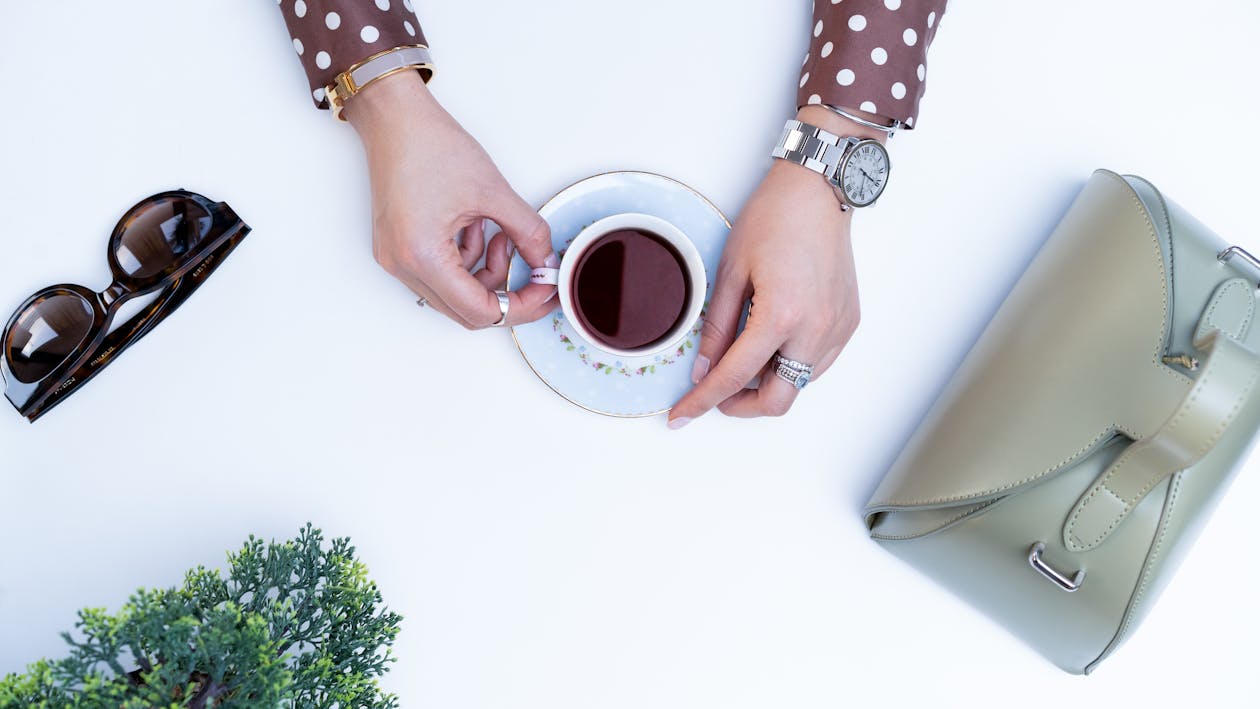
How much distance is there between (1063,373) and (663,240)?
411 millimetres

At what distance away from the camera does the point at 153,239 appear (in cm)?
72

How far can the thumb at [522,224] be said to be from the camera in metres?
0.67

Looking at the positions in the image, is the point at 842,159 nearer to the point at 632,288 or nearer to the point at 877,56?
the point at 877,56

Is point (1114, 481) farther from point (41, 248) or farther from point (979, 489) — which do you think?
point (41, 248)

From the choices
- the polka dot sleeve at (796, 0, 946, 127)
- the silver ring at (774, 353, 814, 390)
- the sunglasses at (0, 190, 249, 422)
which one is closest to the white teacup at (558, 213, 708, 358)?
the silver ring at (774, 353, 814, 390)

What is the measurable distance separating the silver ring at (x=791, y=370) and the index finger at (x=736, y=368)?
0.02m

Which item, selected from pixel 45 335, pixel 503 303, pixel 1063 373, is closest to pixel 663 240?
pixel 503 303

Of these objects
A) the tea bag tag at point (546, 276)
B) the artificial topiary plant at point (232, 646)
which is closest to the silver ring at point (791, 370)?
the tea bag tag at point (546, 276)

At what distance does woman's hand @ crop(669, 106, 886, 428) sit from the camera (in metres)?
0.70

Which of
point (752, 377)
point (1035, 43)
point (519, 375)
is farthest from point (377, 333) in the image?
point (1035, 43)

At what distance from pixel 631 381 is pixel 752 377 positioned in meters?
0.13

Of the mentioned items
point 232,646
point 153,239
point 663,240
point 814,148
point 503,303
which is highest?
point 814,148

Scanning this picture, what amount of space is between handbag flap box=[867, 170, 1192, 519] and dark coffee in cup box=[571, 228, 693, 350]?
1.02 ft

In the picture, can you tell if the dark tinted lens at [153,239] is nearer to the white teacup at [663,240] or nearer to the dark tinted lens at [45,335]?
the dark tinted lens at [45,335]
